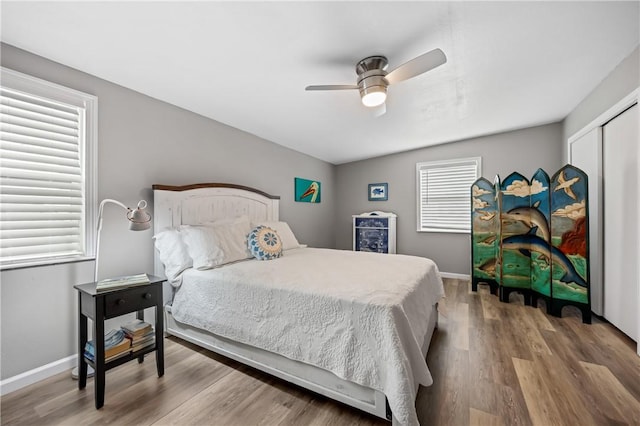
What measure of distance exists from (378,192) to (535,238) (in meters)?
2.54

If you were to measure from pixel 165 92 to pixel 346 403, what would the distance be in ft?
9.23

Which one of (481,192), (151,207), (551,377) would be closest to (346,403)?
(551,377)

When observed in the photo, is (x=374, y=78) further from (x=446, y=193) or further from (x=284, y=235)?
(x=446, y=193)

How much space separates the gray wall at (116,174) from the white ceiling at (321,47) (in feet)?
0.43

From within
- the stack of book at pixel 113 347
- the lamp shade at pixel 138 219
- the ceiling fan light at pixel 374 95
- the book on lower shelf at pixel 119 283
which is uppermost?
the ceiling fan light at pixel 374 95

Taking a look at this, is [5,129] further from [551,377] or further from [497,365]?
[551,377]

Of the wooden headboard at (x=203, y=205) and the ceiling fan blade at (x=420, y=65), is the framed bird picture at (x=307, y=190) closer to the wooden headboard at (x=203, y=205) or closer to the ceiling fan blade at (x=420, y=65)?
the wooden headboard at (x=203, y=205)

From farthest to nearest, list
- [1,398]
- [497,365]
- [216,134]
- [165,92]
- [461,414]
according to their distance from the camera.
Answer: [216,134] < [165,92] < [497,365] < [1,398] < [461,414]

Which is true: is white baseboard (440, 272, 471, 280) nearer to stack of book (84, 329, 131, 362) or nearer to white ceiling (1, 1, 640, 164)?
white ceiling (1, 1, 640, 164)

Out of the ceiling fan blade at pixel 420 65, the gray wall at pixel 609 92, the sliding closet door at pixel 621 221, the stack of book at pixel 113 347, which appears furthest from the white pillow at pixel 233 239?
the gray wall at pixel 609 92

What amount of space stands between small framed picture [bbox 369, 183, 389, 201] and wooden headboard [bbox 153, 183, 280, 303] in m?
2.19

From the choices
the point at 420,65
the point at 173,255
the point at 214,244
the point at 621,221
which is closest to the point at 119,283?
the point at 173,255

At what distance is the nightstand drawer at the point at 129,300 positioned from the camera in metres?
1.64

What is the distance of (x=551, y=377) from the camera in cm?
177
